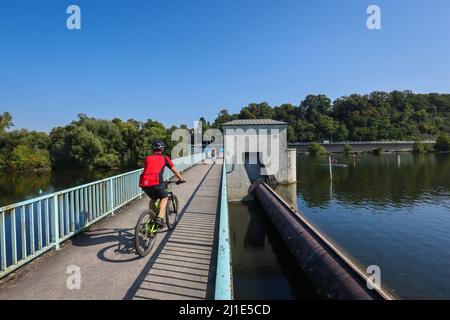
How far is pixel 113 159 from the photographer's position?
5722 centimetres

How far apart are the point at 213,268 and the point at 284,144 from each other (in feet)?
85.5

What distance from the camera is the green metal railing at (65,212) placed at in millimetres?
4875

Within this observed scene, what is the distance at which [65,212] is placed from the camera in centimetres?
847

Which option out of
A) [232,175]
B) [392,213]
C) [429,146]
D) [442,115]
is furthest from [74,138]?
[442,115]

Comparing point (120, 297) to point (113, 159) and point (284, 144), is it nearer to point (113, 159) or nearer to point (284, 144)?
point (284, 144)

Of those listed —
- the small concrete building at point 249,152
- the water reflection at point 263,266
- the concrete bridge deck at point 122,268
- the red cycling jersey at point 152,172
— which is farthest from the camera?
the small concrete building at point 249,152

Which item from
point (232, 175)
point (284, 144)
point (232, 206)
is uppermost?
point (284, 144)

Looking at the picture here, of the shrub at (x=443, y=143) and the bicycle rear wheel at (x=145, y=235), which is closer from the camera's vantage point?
the bicycle rear wheel at (x=145, y=235)

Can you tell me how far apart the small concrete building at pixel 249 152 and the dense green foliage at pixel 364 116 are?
8919cm

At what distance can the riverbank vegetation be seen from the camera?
5828 cm

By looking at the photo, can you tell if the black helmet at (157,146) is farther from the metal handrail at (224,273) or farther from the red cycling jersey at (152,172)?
the metal handrail at (224,273)

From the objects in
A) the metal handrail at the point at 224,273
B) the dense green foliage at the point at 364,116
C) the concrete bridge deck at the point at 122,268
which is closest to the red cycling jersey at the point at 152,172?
the concrete bridge deck at the point at 122,268

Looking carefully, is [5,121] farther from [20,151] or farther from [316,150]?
[316,150]
